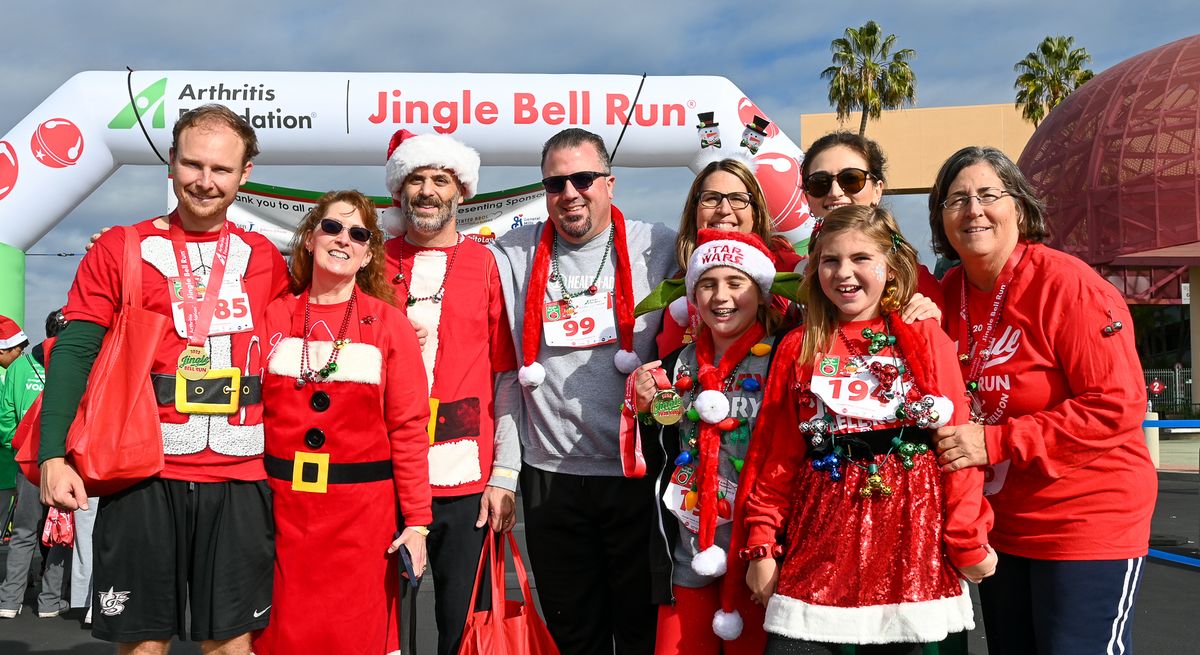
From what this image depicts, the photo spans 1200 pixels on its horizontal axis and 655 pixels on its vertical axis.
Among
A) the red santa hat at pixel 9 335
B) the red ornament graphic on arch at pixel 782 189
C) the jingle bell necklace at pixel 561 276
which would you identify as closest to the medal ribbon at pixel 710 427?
the jingle bell necklace at pixel 561 276

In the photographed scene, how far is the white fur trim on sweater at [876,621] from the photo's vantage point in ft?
7.04

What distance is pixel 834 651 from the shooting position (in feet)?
7.64

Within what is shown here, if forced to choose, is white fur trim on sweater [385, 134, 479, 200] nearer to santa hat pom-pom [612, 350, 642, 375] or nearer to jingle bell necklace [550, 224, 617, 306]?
jingle bell necklace [550, 224, 617, 306]

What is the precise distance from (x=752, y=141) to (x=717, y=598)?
457 centimetres

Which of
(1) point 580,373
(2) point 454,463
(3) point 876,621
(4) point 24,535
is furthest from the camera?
(4) point 24,535

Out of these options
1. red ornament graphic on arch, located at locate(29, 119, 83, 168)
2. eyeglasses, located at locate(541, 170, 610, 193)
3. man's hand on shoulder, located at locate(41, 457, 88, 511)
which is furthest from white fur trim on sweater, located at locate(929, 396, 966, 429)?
red ornament graphic on arch, located at locate(29, 119, 83, 168)

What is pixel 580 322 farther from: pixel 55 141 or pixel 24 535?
pixel 55 141

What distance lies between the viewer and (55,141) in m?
6.46

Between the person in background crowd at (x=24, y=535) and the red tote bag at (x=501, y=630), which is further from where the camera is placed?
the person in background crowd at (x=24, y=535)

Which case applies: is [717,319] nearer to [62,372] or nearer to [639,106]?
[62,372]

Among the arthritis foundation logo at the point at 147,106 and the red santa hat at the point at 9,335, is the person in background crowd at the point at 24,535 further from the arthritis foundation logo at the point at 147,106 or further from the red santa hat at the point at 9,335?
the arthritis foundation logo at the point at 147,106

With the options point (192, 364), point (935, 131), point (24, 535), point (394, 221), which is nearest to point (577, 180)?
point (394, 221)

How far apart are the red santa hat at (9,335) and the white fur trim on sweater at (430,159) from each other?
4.56 meters

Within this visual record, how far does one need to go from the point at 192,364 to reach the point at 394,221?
1.05 metres
